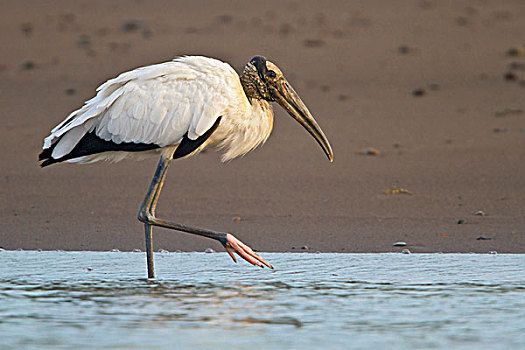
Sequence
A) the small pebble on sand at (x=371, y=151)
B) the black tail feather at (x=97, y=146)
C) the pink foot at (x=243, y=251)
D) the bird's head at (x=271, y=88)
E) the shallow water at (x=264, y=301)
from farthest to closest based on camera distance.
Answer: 1. the small pebble on sand at (x=371, y=151)
2. the bird's head at (x=271, y=88)
3. the black tail feather at (x=97, y=146)
4. the pink foot at (x=243, y=251)
5. the shallow water at (x=264, y=301)

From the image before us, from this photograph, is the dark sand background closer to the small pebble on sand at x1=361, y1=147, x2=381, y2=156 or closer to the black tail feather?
the small pebble on sand at x1=361, y1=147, x2=381, y2=156

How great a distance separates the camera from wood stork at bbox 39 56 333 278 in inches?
256

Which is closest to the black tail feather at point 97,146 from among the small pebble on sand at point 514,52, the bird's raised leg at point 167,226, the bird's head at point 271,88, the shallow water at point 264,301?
the bird's raised leg at point 167,226

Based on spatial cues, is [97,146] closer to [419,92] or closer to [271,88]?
[271,88]

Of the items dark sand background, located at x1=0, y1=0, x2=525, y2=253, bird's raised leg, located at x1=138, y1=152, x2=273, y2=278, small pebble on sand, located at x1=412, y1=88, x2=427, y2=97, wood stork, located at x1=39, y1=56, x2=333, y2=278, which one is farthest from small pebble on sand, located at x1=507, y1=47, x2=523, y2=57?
bird's raised leg, located at x1=138, y1=152, x2=273, y2=278

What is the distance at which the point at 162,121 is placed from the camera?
21.4 feet

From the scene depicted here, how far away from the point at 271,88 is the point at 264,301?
1.81 meters

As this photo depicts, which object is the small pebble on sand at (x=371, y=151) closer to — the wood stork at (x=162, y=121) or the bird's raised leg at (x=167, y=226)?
the wood stork at (x=162, y=121)

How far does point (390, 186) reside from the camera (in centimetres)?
968

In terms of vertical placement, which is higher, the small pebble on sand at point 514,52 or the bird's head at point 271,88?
the small pebble on sand at point 514,52

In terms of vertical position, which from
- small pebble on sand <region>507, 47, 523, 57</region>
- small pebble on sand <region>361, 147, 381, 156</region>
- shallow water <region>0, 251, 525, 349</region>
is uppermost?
small pebble on sand <region>507, 47, 523, 57</region>

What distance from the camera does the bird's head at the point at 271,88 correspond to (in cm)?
693

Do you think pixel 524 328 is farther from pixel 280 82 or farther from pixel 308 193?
pixel 308 193

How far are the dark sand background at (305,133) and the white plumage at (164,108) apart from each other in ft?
4.10
